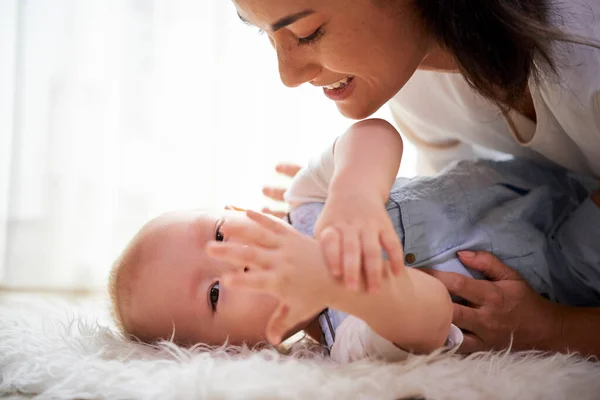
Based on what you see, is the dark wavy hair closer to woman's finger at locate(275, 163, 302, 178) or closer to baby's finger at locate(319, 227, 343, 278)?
baby's finger at locate(319, 227, 343, 278)

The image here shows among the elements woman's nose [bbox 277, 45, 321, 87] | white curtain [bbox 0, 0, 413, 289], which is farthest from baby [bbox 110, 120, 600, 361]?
white curtain [bbox 0, 0, 413, 289]

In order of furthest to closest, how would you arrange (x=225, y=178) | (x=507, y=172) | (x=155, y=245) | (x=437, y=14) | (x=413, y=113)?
1. (x=225, y=178)
2. (x=413, y=113)
3. (x=507, y=172)
4. (x=155, y=245)
5. (x=437, y=14)

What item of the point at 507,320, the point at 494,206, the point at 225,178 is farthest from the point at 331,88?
the point at 225,178

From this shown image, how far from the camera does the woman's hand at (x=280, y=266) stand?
70 cm

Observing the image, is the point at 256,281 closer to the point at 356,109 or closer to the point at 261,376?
the point at 261,376

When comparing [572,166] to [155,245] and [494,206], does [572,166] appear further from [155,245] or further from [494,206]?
[155,245]

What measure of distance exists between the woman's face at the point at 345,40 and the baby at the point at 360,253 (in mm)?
87

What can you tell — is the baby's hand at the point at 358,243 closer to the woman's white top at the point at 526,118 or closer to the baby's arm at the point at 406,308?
the baby's arm at the point at 406,308

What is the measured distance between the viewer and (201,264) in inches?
41.2

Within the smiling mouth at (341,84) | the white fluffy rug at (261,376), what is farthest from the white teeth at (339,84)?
the white fluffy rug at (261,376)

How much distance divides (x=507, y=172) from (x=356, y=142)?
39 centimetres

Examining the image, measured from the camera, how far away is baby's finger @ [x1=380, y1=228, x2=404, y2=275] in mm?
742

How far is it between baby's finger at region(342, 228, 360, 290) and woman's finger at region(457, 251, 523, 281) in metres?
0.39

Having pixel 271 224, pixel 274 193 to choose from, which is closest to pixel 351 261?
pixel 271 224
